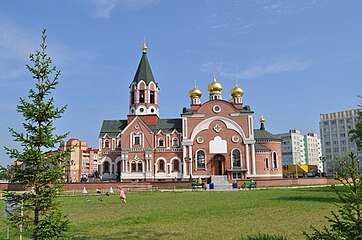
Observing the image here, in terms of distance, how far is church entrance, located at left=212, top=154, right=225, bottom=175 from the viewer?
53766mm

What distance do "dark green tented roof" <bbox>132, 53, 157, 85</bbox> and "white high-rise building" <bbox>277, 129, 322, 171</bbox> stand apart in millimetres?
76254

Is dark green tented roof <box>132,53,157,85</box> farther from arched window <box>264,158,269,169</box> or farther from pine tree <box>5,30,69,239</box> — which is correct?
pine tree <box>5,30,69,239</box>

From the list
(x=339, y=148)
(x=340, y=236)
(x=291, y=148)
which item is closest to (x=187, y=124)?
(x=340, y=236)

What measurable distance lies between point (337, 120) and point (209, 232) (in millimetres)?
106244

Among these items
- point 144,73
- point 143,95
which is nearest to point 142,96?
point 143,95

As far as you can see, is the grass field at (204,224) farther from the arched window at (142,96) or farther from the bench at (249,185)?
the arched window at (142,96)

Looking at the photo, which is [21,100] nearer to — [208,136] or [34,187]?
[34,187]

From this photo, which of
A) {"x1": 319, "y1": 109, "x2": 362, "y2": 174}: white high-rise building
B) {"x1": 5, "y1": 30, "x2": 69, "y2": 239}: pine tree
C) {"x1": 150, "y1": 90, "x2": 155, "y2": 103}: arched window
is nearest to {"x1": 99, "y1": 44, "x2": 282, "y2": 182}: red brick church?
{"x1": 150, "y1": 90, "x2": 155, "y2": 103}: arched window

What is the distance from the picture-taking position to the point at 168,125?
5797 centimetres

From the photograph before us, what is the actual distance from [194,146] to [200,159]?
2197mm

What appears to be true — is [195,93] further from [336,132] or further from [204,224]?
[336,132]

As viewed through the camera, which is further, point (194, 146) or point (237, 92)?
point (237, 92)

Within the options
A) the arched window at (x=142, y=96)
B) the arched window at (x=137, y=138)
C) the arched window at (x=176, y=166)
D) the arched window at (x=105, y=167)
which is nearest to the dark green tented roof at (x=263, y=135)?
the arched window at (x=176, y=166)

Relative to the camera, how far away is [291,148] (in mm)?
124188
